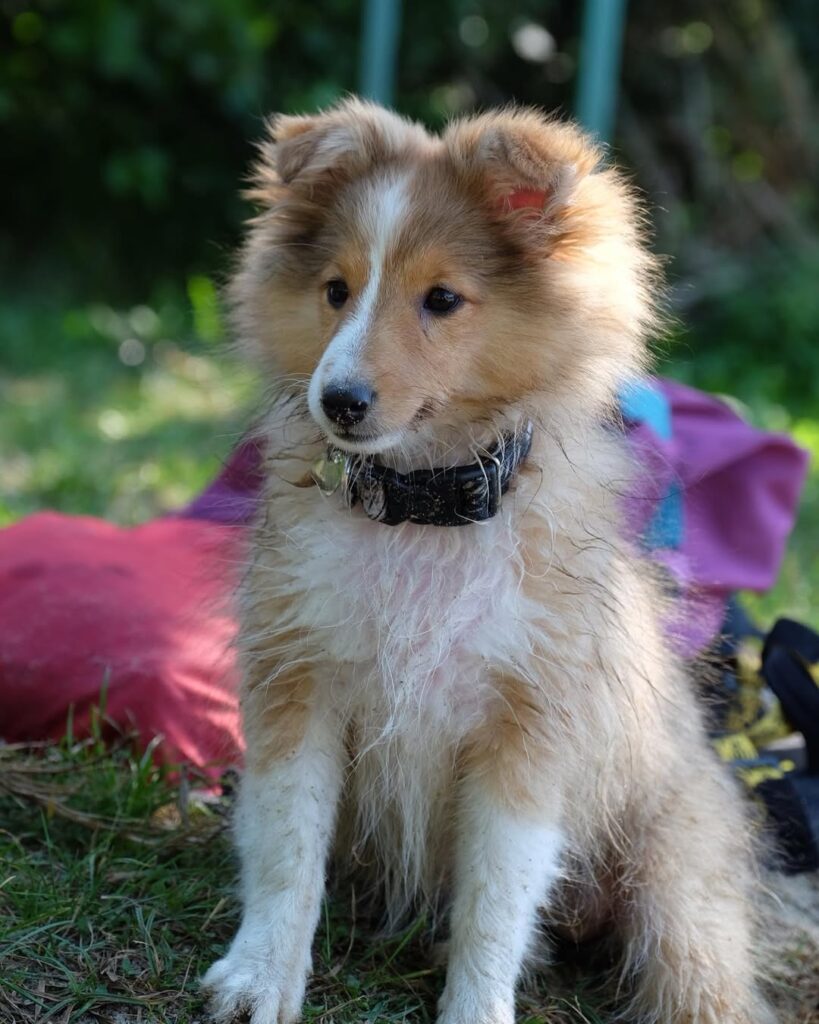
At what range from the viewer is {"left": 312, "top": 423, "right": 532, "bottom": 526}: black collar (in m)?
2.72

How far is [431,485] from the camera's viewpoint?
2.75 metres

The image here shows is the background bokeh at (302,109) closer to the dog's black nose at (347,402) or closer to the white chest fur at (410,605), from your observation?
the white chest fur at (410,605)

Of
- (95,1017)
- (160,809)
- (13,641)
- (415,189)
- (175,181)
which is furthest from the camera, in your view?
(175,181)

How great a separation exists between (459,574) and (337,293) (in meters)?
0.63

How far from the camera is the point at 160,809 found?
3.41 m

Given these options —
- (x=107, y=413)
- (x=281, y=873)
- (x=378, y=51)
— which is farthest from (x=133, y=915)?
(x=378, y=51)

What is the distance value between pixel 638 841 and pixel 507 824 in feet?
1.53

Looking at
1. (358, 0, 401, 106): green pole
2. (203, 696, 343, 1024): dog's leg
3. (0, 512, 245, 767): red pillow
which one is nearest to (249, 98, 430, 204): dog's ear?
(0, 512, 245, 767): red pillow

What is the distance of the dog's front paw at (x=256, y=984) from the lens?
8.50ft

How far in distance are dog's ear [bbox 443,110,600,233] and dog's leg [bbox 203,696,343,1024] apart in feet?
3.70

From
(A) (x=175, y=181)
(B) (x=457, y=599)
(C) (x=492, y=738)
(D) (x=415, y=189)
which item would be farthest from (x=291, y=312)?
(A) (x=175, y=181)

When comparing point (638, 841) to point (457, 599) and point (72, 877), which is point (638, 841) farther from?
point (72, 877)

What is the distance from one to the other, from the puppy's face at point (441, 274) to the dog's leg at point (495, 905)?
788 millimetres

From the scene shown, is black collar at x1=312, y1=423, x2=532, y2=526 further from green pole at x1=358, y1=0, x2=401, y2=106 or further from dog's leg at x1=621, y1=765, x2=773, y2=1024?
green pole at x1=358, y1=0, x2=401, y2=106
